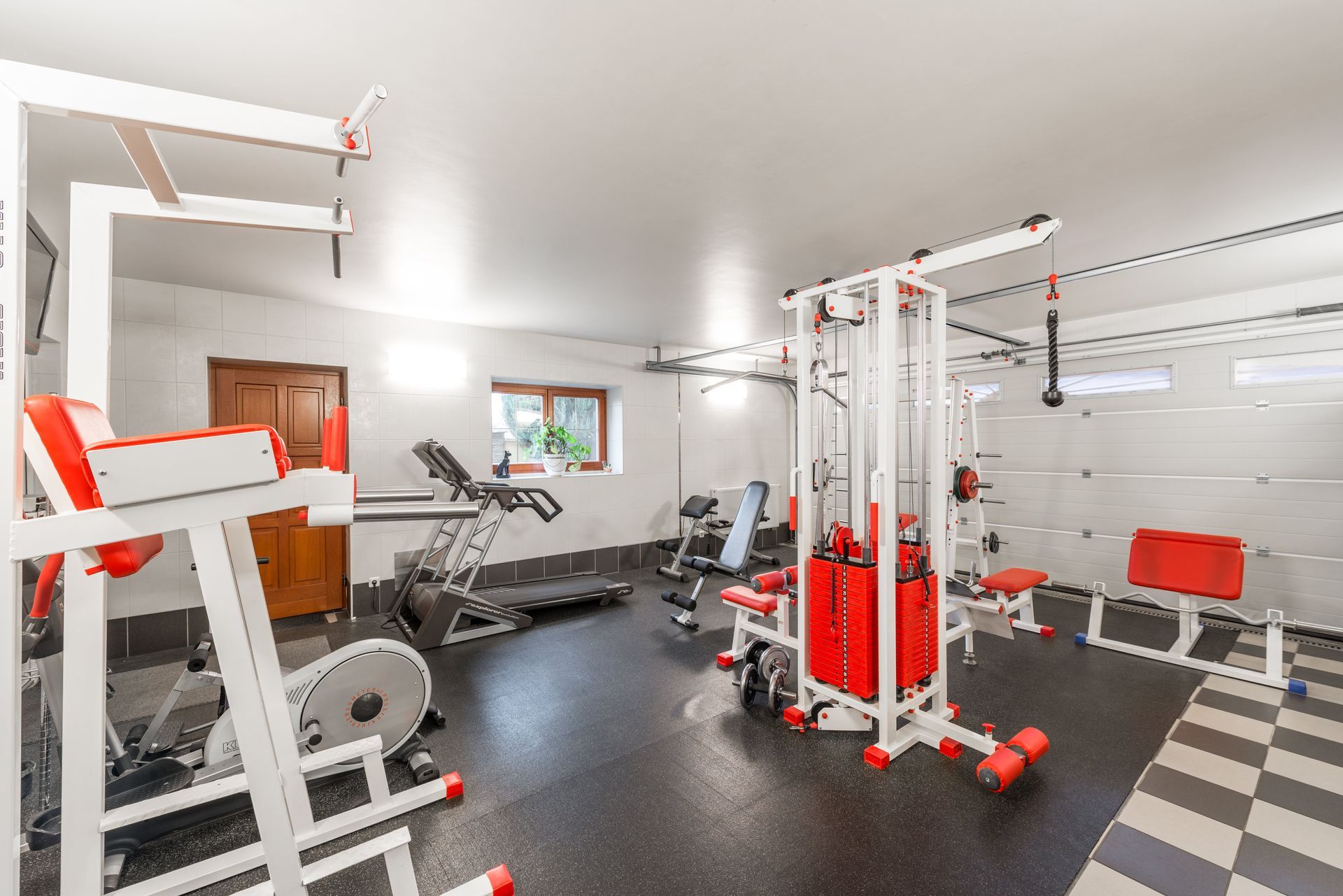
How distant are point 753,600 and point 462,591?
2.16m

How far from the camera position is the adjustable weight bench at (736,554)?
4.12 metres

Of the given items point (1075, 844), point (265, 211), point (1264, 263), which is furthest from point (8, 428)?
point (1264, 263)

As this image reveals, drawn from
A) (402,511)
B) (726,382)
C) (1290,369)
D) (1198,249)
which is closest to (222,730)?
(402,511)

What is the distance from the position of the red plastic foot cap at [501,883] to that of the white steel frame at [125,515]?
0.03 m

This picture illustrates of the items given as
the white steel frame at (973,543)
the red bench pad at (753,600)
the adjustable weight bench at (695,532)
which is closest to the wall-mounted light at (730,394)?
the adjustable weight bench at (695,532)

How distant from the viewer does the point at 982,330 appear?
4.68m

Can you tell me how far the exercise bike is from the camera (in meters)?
1.90

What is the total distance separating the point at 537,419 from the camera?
5.81 m

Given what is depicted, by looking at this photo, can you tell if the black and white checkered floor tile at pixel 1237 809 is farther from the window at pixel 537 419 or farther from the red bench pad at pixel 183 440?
the window at pixel 537 419

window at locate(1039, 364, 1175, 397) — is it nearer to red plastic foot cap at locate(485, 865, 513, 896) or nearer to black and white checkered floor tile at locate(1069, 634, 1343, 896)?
black and white checkered floor tile at locate(1069, 634, 1343, 896)

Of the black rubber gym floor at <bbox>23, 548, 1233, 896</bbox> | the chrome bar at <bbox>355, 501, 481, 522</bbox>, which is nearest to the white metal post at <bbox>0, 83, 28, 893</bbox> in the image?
the chrome bar at <bbox>355, 501, 481, 522</bbox>

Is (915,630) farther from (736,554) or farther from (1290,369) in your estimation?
(1290,369)

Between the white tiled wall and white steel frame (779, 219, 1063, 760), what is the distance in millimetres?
3305

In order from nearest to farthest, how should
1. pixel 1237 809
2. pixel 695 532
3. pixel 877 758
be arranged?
pixel 1237 809, pixel 877 758, pixel 695 532
